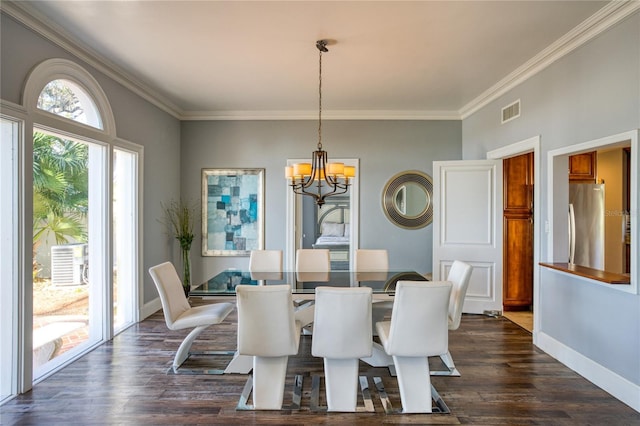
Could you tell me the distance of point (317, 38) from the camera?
9.92 feet

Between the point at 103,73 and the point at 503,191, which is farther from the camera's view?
the point at 503,191

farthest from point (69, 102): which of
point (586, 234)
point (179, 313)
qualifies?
point (586, 234)

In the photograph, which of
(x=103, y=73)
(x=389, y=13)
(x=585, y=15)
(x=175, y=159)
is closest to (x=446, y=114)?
(x=585, y=15)

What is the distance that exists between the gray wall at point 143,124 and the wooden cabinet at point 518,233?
15.2ft

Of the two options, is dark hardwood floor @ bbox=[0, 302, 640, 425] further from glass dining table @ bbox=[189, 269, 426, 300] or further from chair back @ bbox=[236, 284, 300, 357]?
glass dining table @ bbox=[189, 269, 426, 300]

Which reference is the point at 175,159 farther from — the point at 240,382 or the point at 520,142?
the point at 520,142

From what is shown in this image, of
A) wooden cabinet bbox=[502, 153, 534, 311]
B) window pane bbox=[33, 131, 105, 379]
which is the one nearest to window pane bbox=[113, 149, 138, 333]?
window pane bbox=[33, 131, 105, 379]

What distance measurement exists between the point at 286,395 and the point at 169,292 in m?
1.32

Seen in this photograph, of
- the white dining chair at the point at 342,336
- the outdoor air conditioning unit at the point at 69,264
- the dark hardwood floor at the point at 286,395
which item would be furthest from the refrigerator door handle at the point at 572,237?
the outdoor air conditioning unit at the point at 69,264

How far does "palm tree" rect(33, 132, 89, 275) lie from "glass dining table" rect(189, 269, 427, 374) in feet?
4.32

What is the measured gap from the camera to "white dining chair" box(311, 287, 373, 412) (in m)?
2.19

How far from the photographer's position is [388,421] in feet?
7.43

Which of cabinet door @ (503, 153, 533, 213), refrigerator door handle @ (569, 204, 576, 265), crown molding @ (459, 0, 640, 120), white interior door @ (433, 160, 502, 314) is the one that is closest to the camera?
crown molding @ (459, 0, 640, 120)

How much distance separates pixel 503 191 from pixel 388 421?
347cm
